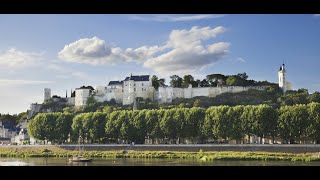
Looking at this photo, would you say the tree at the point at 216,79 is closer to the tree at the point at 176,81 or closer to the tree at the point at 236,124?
the tree at the point at 176,81

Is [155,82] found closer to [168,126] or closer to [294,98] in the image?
[294,98]

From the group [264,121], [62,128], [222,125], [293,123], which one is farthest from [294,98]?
[62,128]

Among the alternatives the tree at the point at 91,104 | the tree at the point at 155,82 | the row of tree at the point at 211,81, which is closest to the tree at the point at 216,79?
the row of tree at the point at 211,81
